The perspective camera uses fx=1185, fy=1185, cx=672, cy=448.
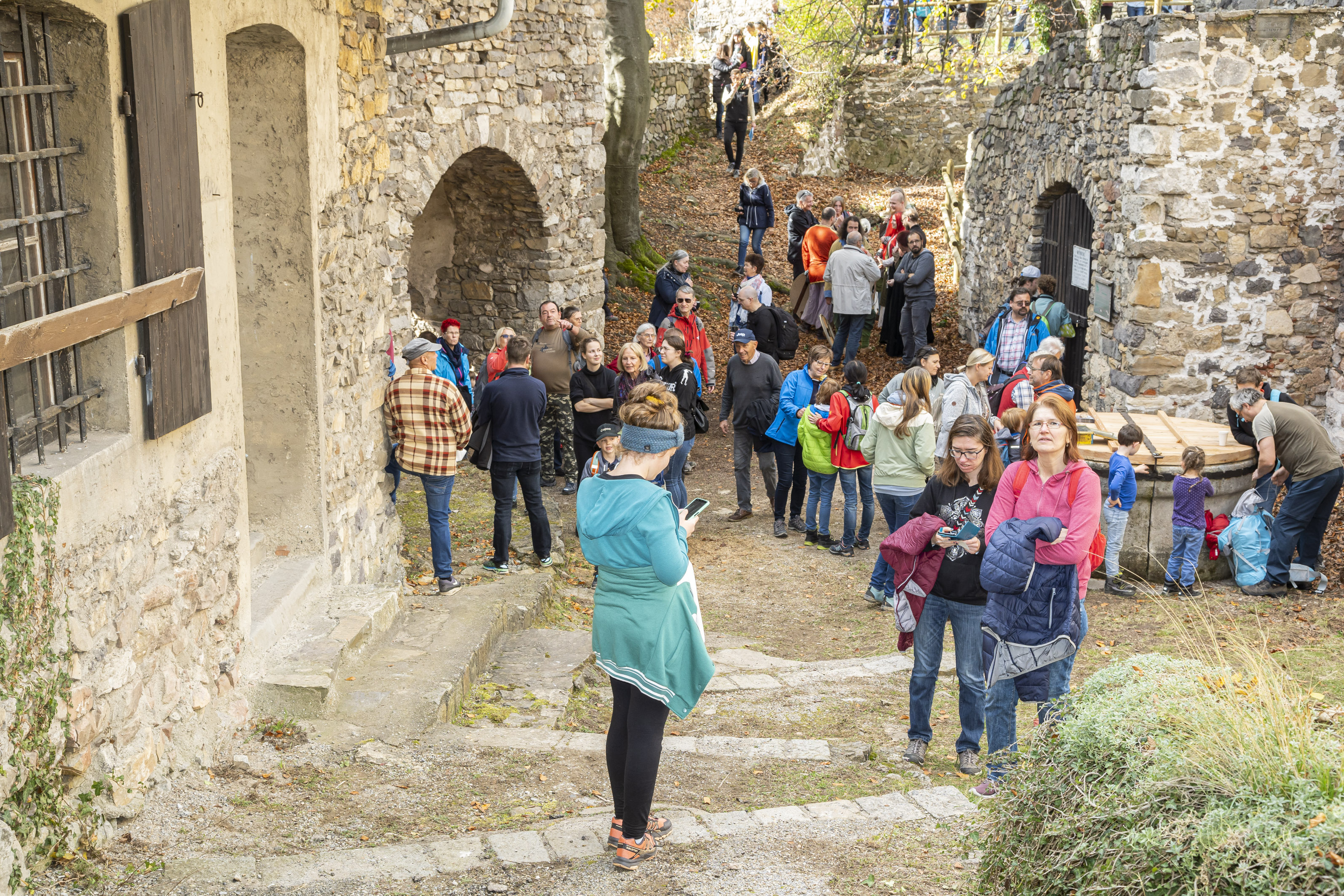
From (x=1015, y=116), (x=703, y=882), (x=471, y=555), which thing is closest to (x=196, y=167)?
(x=703, y=882)

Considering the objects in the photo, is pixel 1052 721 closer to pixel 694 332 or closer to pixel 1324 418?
pixel 694 332

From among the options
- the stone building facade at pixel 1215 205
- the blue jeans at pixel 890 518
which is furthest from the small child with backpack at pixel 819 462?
the stone building facade at pixel 1215 205

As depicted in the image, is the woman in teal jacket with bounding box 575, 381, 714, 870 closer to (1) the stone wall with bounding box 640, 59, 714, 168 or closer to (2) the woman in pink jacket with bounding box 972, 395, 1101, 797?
(2) the woman in pink jacket with bounding box 972, 395, 1101, 797

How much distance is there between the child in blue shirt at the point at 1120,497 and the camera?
7.76 m

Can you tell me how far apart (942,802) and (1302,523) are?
4726mm

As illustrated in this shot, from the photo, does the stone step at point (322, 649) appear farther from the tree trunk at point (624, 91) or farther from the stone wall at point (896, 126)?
the stone wall at point (896, 126)

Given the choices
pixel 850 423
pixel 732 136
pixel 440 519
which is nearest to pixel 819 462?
pixel 850 423

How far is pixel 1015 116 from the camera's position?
1346 centimetres

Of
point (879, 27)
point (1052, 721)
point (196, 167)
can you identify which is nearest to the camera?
point (1052, 721)

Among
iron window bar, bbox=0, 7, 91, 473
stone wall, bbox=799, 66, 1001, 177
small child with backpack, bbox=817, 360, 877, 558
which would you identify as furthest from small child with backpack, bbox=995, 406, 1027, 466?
stone wall, bbox=799, 66, 1001, 177

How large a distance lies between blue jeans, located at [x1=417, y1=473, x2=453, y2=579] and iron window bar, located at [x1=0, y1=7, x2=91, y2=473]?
309cm

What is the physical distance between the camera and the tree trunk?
14.3 meters

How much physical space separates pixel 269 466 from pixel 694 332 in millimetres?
5132

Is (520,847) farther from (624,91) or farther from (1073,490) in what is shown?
(624,91)
